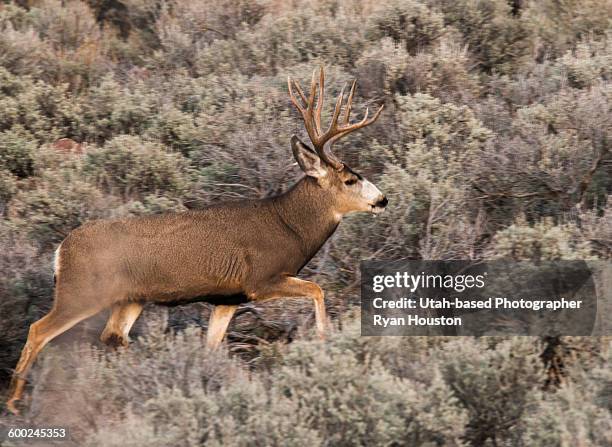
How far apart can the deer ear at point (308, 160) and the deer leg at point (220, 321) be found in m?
1.24

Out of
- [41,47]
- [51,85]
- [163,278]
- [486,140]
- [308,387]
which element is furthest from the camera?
[41,47]

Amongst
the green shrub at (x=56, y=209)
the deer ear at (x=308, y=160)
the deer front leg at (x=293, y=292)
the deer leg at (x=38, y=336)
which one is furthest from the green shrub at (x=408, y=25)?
the deer leg at (x=38, y=336)

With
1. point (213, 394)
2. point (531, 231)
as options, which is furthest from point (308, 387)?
point (531, 231)

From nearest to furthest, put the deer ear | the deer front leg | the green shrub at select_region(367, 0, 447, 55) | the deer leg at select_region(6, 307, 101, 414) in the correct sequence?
1. the deer leg at select_region(6, 307, 101, 414)
2. the deer front leg
3. the deer ear
4. the green shrub at select_region(367, 0, 447, 55)

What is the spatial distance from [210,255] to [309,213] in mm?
987

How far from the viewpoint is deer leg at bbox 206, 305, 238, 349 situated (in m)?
8.39

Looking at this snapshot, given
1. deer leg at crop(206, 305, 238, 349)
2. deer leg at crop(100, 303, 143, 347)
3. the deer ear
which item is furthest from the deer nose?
deer leg at crop(100, 303, 143, 347)

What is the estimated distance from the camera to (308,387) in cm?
642

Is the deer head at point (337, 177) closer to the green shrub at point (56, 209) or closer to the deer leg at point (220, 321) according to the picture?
the deer leg at point (220, 321)

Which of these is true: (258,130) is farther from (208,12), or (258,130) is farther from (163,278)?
(208,12)

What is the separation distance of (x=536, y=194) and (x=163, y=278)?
385 centimetres

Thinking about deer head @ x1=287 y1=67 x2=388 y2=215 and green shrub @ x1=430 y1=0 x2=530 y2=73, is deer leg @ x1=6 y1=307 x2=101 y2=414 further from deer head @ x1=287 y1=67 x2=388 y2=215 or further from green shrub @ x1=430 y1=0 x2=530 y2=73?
green shrub @ x1=430 y1=0 x2=530 y2=73

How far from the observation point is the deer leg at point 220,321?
8391 mm

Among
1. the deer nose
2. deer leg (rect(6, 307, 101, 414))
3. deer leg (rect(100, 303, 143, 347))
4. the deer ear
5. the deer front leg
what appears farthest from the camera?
the deer nose
